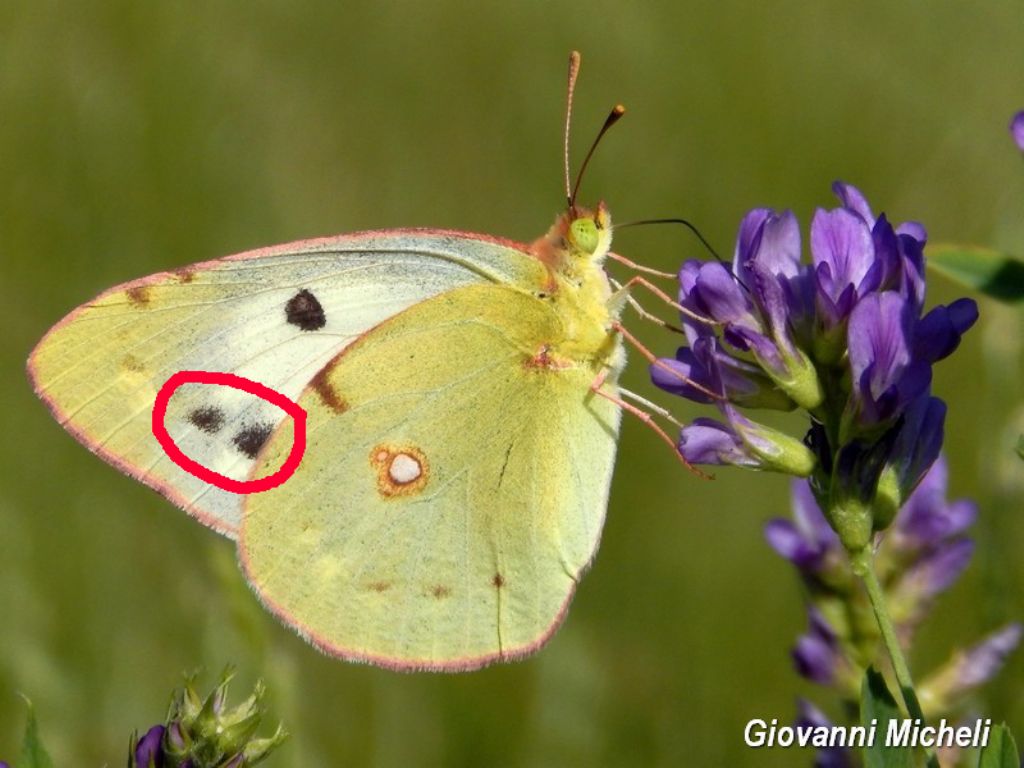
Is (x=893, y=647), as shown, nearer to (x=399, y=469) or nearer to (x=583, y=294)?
(x=583, y=294)

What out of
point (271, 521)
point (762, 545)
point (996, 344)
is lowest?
point (762, 545)

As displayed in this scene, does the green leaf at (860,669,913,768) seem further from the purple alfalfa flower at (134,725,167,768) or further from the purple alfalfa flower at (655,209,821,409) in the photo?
the purple alfalfa flower at (134,725,167,768)

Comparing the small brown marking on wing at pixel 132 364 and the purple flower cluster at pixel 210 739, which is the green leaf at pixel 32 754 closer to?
the purple flower cluster at pixel 210 739

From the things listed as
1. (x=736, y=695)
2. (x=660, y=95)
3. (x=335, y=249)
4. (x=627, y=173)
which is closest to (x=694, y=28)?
(x=660, y=95)

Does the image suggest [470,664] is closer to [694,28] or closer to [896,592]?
[896,592]

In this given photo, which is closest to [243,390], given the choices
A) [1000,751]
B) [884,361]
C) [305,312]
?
[305,312]

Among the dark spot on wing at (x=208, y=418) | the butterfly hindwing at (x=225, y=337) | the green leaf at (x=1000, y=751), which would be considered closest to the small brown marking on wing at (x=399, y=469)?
the butterfly hindwing at (x=225, y=337)


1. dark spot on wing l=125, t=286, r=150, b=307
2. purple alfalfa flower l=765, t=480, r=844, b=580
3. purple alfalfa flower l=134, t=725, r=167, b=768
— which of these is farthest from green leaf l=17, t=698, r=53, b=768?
purple alfalfa flower l=765, t=480, r=844, b=580
